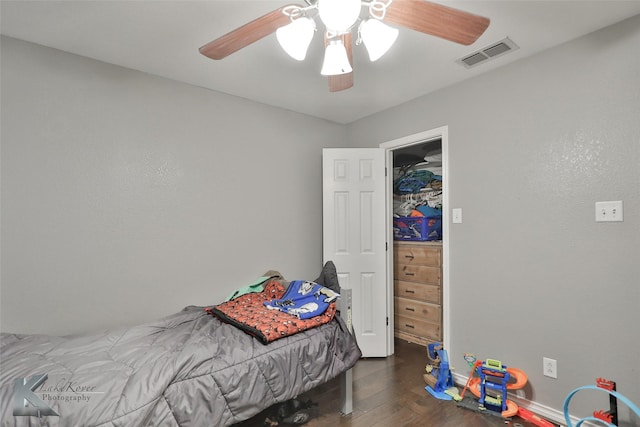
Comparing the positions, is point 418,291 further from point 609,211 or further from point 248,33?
point 248,33

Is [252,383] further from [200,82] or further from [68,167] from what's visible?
[200,82]

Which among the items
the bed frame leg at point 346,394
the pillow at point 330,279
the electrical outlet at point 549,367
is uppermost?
the pillow at point 330,279

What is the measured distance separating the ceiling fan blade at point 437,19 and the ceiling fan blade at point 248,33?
438 millimetres

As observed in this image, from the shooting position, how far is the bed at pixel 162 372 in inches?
49.9

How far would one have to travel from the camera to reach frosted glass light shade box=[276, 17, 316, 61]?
135 cm

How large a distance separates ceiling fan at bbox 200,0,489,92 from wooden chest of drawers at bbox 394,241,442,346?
237cm

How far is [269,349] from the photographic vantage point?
1.84 meters

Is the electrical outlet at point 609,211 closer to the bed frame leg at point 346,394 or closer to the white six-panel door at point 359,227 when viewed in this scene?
the white six-panel door at point 359,227

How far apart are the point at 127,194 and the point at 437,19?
2.28 m

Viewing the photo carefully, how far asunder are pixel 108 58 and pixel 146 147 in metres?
0.64

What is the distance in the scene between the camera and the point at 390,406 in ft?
7.48

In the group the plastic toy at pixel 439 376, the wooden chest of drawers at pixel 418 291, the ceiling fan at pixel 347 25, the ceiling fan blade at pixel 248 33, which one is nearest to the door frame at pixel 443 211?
the plastic toy at pixel 439 376

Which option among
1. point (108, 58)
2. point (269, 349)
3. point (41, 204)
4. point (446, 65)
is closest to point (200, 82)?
point (108, 58)

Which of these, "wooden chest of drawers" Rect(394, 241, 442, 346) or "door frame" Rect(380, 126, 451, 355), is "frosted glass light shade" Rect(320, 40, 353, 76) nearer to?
"door frame" Rect(380, 126, 451, 355)
